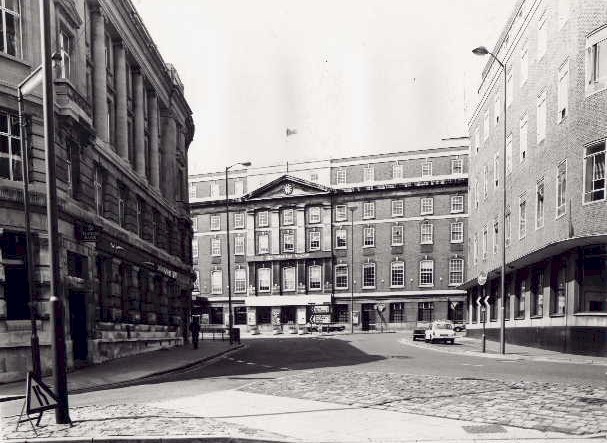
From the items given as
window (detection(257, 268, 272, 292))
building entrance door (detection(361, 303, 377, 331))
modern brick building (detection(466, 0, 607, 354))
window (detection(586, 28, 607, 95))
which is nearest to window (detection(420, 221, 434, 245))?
building entrance door (detection(361, 303, 377, 331))

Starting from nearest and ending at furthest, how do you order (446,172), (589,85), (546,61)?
(589,85) < (546,61) < (446,172)

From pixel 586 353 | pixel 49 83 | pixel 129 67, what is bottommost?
pixel 586 353

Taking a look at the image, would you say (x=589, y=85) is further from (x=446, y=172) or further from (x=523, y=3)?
(x=446, y=172)

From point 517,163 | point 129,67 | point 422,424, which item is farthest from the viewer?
point 517,163

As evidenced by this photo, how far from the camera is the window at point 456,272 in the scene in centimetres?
6053

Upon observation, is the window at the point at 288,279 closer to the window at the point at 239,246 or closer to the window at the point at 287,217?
the window at the point at 287,217

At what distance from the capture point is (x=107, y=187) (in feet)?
75.7

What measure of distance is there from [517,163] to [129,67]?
22050 millimetres

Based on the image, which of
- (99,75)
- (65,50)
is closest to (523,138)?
(99,75)

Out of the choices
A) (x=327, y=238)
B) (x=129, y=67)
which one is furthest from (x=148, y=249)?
(x=327, y=238)

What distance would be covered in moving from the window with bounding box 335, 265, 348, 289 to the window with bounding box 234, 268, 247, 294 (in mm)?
12654

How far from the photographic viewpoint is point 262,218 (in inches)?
2724

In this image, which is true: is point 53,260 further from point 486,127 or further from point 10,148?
point 486,127

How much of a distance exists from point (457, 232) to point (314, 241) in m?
17.4
